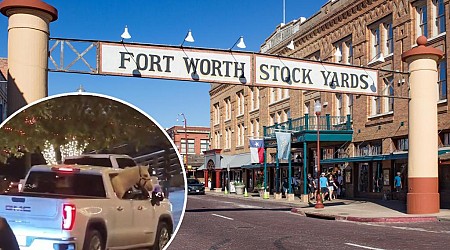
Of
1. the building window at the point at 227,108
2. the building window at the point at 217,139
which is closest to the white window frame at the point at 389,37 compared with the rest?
the building window at the point at 227,108

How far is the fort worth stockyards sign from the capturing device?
1620 centimetres

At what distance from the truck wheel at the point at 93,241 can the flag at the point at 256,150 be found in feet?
121

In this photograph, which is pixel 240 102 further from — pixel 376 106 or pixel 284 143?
pixel 376 106

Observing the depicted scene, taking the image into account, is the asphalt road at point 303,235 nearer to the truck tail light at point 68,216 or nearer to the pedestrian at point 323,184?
the truck tail light at point 68,216

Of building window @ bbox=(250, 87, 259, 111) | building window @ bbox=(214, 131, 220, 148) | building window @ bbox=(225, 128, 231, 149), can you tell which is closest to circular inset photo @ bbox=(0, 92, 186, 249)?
building window @ bbox=(250, 87, 259, 111)

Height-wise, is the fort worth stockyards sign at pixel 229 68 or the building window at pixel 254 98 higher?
the building window at pixel 254 98

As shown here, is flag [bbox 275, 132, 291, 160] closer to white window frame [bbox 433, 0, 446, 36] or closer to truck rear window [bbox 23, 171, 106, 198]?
white window frame [bbox 433, 0, 446, 36]

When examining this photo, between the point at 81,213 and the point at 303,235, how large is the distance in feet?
45.0

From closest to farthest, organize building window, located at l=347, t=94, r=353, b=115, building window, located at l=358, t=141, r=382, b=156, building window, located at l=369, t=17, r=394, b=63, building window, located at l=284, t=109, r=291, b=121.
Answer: building window, located at l=369, t=17, r=394, b=63, building window, located at l=358, t=141, r=382, b=156, building window, located at l=347, t=94, r=353, b=115, building window, located at l=284, t=109, r=291, b=121

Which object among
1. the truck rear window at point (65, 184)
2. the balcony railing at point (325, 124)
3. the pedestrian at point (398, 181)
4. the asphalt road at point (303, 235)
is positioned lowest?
the asphalt road at point (303, 235)

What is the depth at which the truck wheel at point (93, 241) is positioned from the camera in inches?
65.7

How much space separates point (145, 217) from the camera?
1834 millimetres

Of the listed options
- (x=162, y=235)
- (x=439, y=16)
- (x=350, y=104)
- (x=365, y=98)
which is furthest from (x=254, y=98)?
(x=162, y=235)

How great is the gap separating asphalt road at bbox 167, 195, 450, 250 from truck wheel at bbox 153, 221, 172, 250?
829 cm
